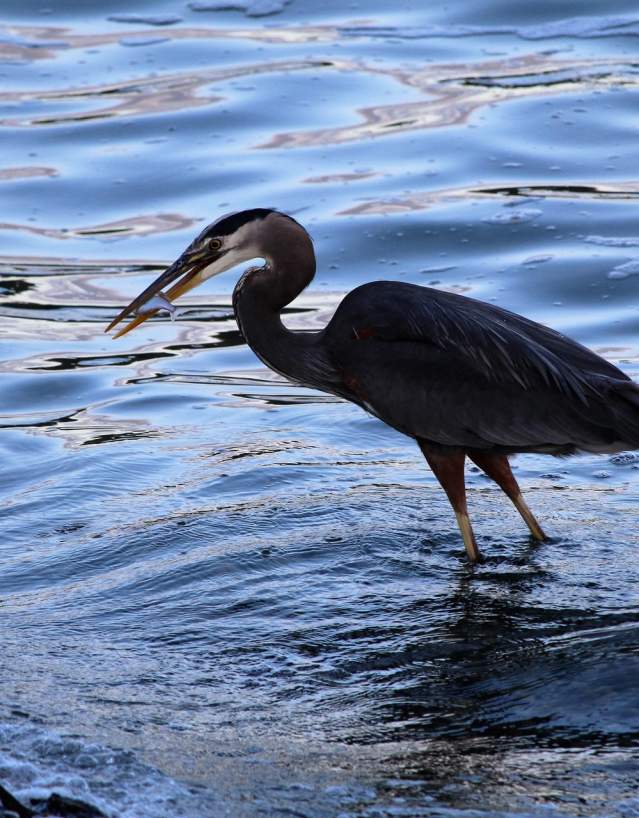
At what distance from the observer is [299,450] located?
291 inches

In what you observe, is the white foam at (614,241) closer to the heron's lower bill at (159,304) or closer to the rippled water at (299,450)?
the rippled water at (299,450)

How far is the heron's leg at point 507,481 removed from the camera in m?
6.14

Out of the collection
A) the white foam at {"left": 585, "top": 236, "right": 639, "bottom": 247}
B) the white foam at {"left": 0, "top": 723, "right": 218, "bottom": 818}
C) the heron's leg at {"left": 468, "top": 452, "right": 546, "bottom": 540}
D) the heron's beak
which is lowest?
the heron's leg at {"left": 468, "top": 452, "right": 546, "bottom": 540}

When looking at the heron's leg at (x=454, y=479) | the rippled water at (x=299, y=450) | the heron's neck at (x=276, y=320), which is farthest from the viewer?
the heron's neck at (x=276, y=320)

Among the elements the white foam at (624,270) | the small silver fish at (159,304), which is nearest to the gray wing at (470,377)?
the small silver fish at (159,304)

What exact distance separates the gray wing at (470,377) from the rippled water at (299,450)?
17.6 inches

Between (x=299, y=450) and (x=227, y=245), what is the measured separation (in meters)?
1.37

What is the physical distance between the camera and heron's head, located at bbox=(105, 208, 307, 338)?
20.8 ft

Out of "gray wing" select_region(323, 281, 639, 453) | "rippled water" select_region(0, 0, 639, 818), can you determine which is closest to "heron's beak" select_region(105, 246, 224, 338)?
"gray wing" select_region(323, 281, 639, 453)

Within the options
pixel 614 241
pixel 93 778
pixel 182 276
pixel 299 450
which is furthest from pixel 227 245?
pixel 614 241

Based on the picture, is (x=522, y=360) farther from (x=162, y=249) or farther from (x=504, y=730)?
(x=162, y=249)

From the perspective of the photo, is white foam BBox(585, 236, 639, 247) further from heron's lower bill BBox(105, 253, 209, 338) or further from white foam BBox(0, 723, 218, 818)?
white foam BBox(0, 723, 218, 818)

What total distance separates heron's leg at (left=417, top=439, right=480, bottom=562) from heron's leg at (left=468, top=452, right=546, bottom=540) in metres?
0.16

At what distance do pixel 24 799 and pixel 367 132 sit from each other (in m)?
9.72
